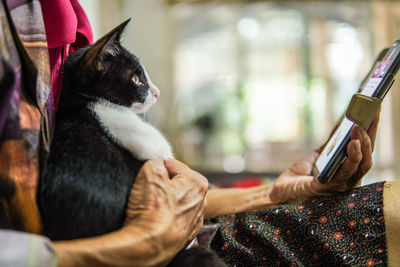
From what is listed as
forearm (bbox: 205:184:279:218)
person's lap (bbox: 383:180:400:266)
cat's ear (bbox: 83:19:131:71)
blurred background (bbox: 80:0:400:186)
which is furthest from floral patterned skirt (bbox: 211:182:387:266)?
blurred background (bbox: 80:0:400:186)

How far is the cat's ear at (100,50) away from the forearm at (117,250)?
0.24 m

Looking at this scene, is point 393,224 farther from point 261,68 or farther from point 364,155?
point 261,68

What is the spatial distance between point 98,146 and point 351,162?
433mm

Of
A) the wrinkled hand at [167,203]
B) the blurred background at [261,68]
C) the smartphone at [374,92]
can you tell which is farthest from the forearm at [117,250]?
the blurred background at [261,68]

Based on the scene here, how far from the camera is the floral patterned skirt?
0.64m

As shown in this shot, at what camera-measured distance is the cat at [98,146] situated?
18.8 inches

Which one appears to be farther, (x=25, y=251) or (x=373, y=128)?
(x=373, y=128)

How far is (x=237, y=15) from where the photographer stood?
4121 millimetres

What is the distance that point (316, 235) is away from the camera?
66 centimetres

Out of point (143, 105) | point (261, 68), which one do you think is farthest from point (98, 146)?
point (261, 68)

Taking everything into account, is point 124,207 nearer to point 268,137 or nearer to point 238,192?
point 238,192

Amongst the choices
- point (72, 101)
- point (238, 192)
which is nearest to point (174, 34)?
point (238, 192)

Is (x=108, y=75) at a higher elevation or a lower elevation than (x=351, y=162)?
higher

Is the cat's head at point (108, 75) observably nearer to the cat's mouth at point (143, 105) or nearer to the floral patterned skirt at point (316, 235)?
the cat's mouth at point (143, 105)
